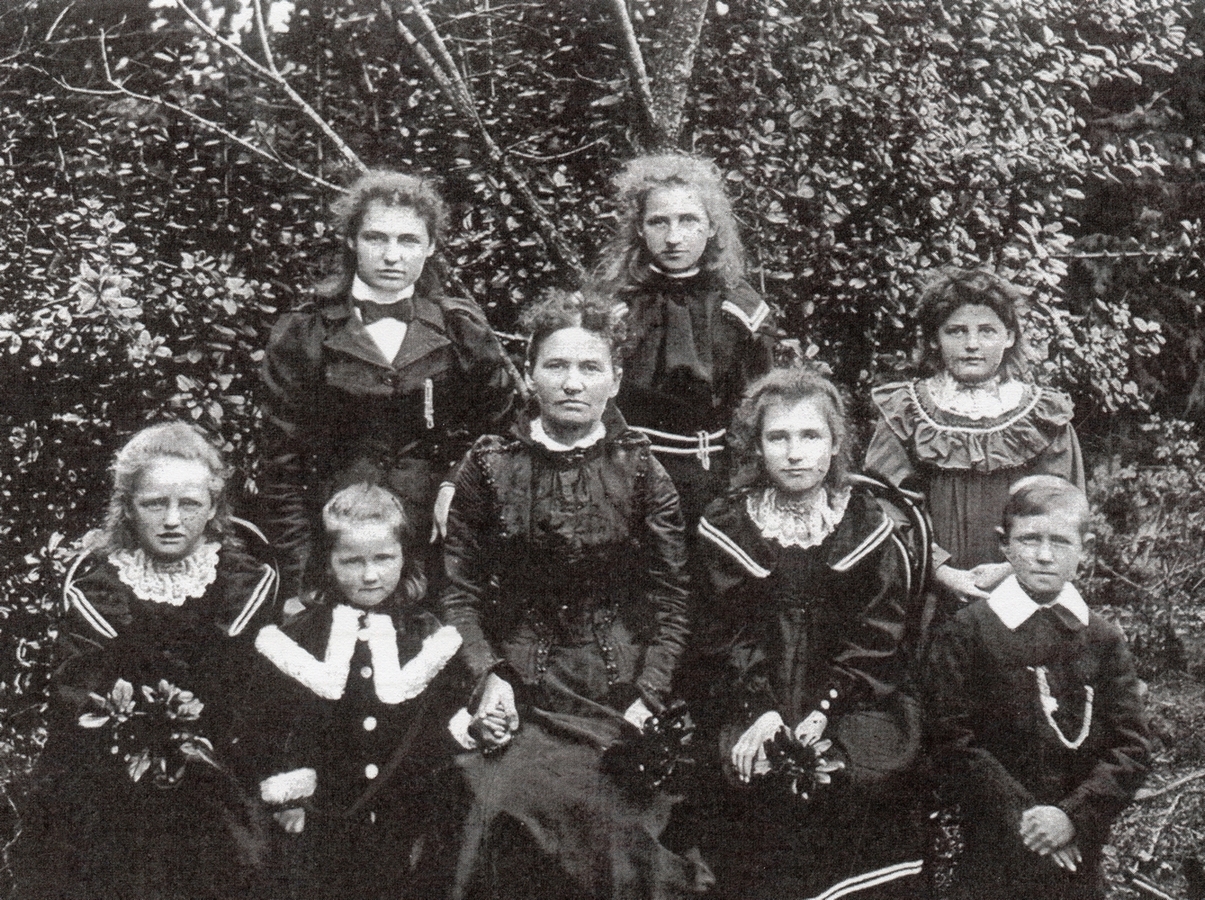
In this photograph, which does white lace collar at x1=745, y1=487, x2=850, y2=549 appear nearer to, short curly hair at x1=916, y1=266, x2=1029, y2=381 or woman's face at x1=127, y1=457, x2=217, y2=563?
short curly hair at x1=916, y1=266, x2=1029, y2=381

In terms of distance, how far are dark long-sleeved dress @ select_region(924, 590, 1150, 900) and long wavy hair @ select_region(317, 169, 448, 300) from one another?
1781 millimetres

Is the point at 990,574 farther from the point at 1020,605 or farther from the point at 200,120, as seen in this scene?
the point at 200,120

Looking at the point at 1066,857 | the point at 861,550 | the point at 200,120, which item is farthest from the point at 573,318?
the point at 1066,857

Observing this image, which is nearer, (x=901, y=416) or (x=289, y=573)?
(x=289, y=573)

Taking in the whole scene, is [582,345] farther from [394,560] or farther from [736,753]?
[736,753]

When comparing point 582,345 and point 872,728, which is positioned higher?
point 582,345

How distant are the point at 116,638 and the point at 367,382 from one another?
931mm

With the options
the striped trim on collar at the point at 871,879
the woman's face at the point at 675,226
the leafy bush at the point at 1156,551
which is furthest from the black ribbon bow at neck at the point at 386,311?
the leafy bush at the point at 1156,551

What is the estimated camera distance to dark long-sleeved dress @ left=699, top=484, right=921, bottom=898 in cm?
351

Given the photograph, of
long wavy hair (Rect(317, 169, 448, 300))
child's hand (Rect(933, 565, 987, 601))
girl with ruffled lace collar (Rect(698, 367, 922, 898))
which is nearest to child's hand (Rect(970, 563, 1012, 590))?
child's hand (Rect(933, 565, 987, 601))

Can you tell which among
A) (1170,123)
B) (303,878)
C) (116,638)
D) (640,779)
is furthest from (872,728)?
(1170,123)

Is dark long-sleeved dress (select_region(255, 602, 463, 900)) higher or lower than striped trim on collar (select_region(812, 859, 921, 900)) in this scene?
higher

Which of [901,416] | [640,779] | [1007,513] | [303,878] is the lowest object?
[303,878]

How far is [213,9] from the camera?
4.98m
